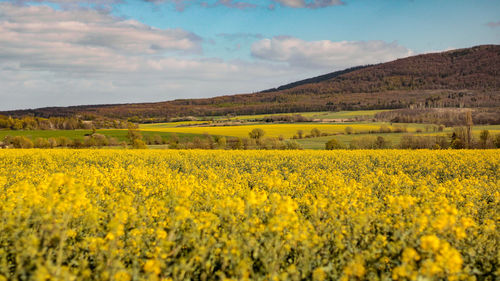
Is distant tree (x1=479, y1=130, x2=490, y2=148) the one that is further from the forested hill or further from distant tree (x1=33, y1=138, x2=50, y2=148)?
the forested hill

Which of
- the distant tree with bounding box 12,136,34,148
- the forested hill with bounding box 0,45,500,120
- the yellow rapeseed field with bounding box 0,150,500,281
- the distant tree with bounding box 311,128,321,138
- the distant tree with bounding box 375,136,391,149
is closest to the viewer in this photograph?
the yellow rapeseed field with bounding box 0,150,500,281

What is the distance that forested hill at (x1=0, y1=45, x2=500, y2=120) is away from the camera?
354 ft

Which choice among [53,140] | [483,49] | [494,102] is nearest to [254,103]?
[494,102]

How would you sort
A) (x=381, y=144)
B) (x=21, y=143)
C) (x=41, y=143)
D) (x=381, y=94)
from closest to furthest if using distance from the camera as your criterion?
(x=381, y=144) < (x=21, y=143) < (x=41, y=143) < (x=381, y=94)

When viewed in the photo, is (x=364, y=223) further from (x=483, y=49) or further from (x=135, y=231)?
(x=483, y=49)

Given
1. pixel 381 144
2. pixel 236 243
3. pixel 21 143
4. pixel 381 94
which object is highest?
pixel 381 94

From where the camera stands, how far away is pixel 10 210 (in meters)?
5.57

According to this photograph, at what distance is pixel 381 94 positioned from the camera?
439 feet

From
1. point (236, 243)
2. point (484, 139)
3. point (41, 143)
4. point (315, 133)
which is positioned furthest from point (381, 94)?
point (236, 243)

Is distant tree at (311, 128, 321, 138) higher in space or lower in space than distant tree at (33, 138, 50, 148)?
lower

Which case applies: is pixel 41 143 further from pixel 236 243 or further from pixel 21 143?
pixel 236 243

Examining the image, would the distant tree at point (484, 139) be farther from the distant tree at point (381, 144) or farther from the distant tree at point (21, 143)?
the distant tree at point (21, 143)

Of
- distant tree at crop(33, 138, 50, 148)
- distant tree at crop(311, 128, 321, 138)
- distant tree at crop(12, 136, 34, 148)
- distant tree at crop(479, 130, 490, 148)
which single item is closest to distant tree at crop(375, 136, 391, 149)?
distant tree at crop(479, 130, 490, 148)

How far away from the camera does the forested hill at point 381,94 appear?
108 m
